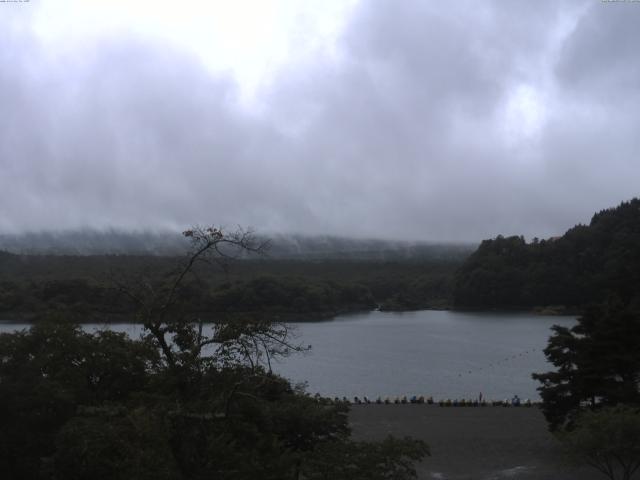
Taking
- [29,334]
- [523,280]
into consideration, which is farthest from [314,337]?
[29,334]

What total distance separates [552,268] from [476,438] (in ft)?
231

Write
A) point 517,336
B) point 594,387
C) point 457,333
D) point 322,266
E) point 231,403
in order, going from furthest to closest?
point 322,266 → point 457,333 → point 517,336 → point 594,387 → point 231,403

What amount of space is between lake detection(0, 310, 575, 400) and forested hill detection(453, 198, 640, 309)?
952 centimetres

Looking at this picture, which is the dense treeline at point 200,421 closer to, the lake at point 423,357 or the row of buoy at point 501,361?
the lake at point 423,357

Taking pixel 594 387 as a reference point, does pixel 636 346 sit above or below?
above

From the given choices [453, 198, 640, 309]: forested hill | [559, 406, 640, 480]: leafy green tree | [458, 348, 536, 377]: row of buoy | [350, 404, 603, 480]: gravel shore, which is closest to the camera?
[559, 406, 640, 480]: leafy green tree

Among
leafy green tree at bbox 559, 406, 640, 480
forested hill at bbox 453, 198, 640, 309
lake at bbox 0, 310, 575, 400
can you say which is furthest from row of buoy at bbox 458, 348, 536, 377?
forested hill at bbox 453, 198, 640, 309

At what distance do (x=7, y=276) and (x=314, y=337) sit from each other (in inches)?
1676

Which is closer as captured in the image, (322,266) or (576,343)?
(576,343)

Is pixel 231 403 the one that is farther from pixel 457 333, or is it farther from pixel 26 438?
pixel 457 333

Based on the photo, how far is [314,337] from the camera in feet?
210

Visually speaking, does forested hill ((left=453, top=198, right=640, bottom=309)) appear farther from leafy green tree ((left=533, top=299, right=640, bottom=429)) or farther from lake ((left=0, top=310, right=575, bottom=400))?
leafy green tree ((left=533, top=299, right=640, bottom=429))

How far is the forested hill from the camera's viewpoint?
8562cm

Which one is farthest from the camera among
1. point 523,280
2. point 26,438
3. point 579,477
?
point 523,280
